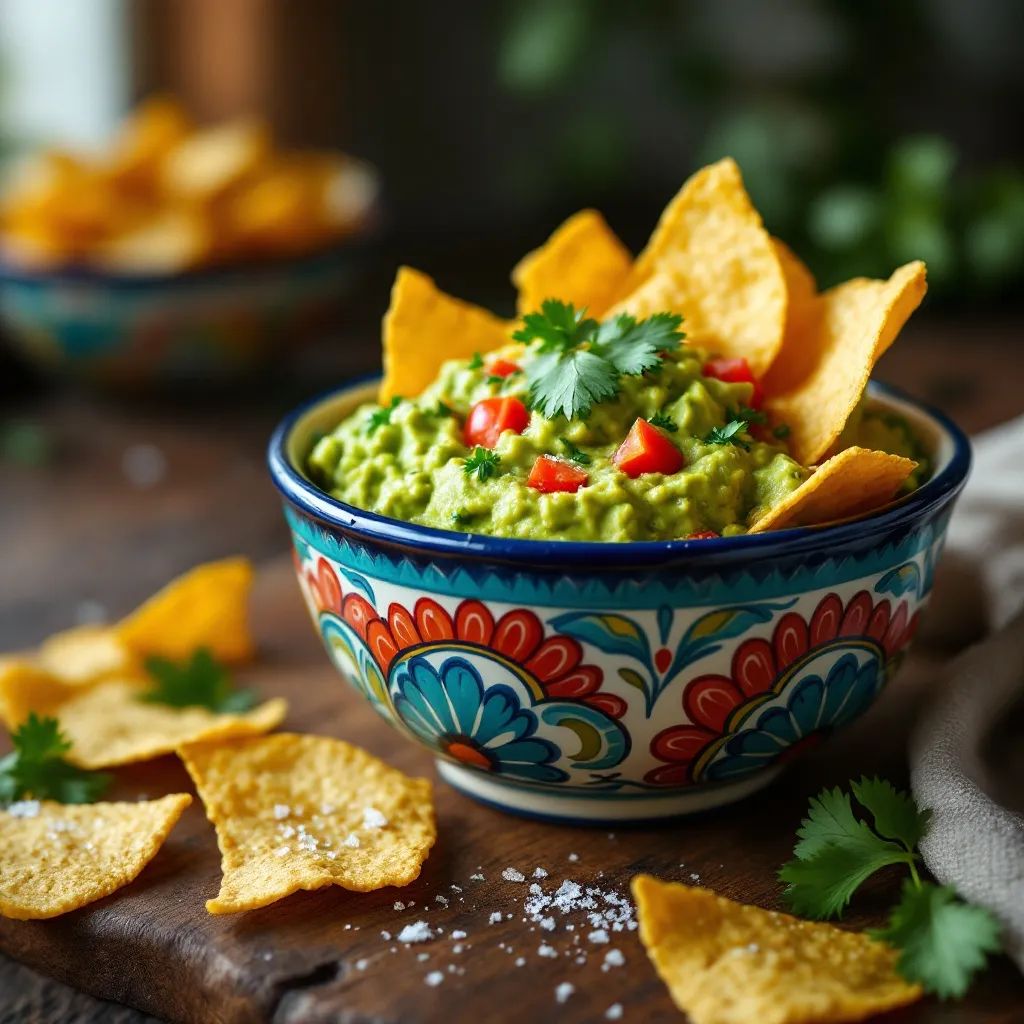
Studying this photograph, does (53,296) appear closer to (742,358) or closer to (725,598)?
(742,358)

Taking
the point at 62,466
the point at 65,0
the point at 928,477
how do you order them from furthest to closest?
the point at 65,0 < the point at 62,466 < the point at 928,477

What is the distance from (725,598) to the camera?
5.29 ft

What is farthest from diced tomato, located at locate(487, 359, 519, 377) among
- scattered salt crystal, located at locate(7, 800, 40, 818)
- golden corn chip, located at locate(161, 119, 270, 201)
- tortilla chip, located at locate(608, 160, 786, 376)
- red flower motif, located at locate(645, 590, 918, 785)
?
golden corn chip, located at locate(161, 119, 270, 201)

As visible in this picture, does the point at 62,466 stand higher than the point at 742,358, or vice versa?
the point at 742,358

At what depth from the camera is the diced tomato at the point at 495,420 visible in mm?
1770

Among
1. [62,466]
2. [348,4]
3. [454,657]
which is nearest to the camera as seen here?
[454,657]

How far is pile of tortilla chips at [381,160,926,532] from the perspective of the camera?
72.4 inches

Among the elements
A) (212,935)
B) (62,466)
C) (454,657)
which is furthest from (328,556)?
(62,466)

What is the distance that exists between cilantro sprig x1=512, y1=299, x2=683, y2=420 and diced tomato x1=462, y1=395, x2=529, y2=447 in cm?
2

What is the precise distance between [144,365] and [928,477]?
239 centimetres

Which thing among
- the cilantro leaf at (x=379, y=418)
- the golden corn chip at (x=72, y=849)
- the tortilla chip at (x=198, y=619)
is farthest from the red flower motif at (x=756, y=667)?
the tortilla chip at (x=198, y=619)

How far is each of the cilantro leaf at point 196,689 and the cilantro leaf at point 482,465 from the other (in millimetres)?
731

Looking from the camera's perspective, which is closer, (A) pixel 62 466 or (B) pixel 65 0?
(A) pixel 62 466

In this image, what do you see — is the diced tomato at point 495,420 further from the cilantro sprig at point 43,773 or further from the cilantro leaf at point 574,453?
the cilantro sprig at point 43,773
